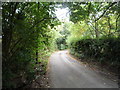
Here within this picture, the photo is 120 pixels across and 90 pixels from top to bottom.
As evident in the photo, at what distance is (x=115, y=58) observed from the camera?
407 cm

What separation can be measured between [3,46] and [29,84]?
1585mm

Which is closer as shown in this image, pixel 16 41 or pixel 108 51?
pixel 16 41

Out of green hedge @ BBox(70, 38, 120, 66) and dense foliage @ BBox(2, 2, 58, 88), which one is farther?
green hedge @ BBox(70, 38, 120, 66)

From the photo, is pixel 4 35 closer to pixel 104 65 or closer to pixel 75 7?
pixel 75 7

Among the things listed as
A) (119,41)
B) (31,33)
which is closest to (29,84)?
(31,33)

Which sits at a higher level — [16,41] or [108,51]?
[16,41]

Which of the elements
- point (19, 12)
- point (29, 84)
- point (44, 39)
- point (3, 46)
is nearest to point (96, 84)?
point (29, 84)

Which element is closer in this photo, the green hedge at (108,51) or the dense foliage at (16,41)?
the dense foliage at (16,41)

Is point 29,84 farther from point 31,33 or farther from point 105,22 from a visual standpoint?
point 105,22

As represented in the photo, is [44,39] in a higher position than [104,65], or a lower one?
higher

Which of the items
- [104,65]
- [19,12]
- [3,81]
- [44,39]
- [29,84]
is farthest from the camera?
[104,65]

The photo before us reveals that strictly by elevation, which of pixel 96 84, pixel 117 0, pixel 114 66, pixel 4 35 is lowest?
pixel 96 84

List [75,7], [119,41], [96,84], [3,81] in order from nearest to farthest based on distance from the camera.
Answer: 1. [3,81]
2. [96,84]
3. [119,41]
4. [75,7]

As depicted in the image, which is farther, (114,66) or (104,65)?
(104,65)
